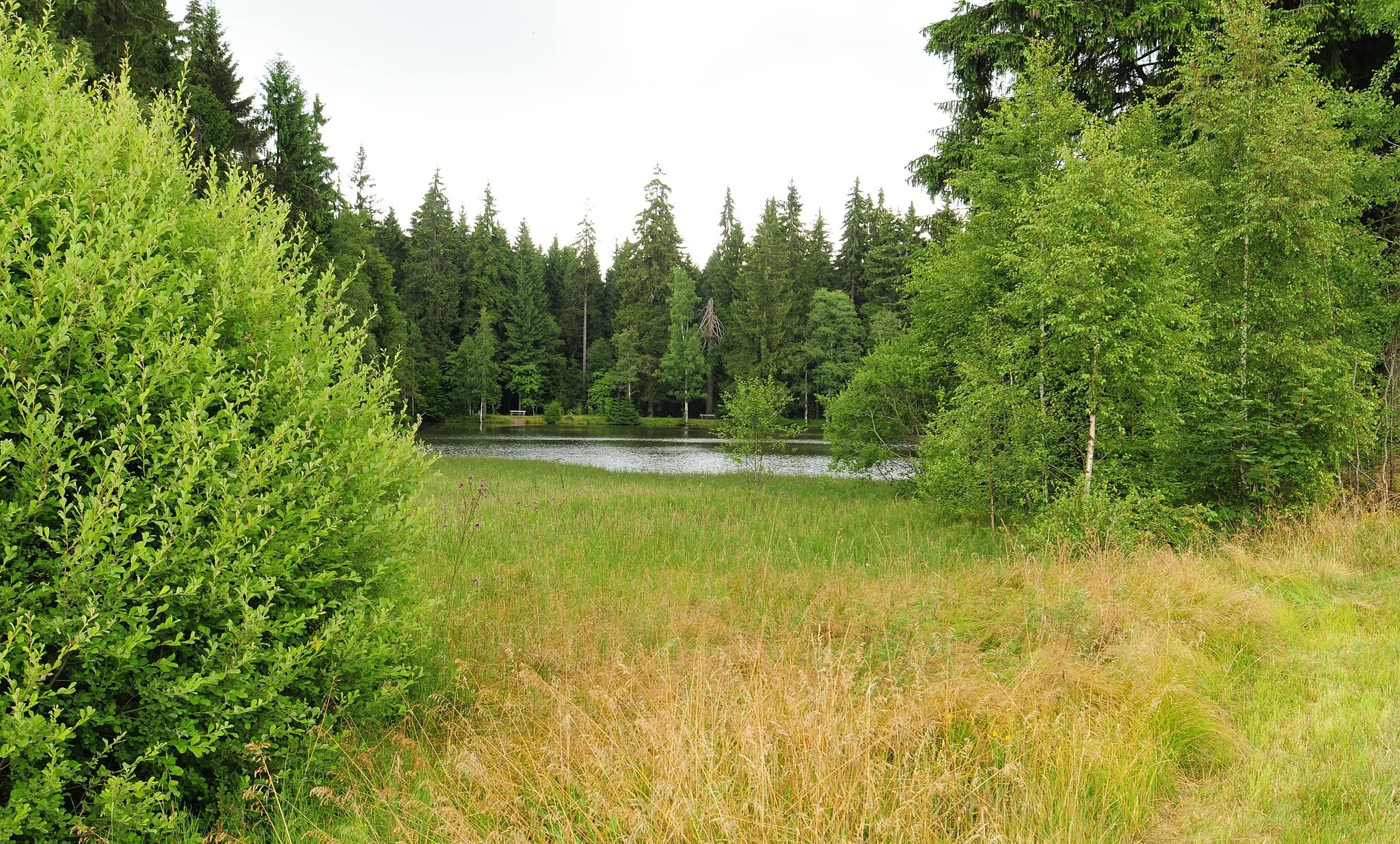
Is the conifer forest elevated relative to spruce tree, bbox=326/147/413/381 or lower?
lower

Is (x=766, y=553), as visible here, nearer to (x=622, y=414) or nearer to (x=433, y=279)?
(x=622, y=414)

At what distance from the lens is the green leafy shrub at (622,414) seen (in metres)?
60.2

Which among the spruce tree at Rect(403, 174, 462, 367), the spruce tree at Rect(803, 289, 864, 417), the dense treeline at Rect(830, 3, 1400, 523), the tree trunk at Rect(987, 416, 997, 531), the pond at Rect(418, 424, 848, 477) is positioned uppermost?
the spruce tree at Rect(403, 174, 462, 367)

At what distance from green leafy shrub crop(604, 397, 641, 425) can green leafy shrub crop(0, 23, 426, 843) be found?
55.9m

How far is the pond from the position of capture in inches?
1079

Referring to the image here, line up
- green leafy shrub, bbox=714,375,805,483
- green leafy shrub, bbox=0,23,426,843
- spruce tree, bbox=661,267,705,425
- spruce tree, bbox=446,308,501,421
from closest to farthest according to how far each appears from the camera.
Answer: green leafy shrub, bbox=0,23,426,843, green leafy shrub, bbox=714,375,805,483, spruce tree, bbox=446,308,501,421, spruce tree, bbox=661,267,705,425

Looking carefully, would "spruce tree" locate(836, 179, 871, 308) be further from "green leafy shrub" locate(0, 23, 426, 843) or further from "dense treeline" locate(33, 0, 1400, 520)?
"green leafy shrub" locate(0, 23, 426, 843)

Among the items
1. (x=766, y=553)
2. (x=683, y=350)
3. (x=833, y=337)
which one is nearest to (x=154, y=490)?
(x=766, y=553)

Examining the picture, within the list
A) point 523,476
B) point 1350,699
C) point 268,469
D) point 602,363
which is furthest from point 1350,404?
point 602,363

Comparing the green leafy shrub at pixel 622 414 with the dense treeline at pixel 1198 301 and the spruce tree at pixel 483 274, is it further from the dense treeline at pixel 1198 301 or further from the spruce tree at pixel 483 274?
the dense treeline at pixel 1198 301

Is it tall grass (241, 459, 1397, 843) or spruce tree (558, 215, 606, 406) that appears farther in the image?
spruce tree (558, 215, 606, 406)

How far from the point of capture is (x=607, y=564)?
8.69 metres

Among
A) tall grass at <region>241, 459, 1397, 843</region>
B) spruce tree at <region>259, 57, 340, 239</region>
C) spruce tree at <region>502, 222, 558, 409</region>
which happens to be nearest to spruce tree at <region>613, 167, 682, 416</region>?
spruce tree at <region>502, 222, 558, 409</region>

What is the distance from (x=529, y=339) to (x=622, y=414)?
11.0 metres
